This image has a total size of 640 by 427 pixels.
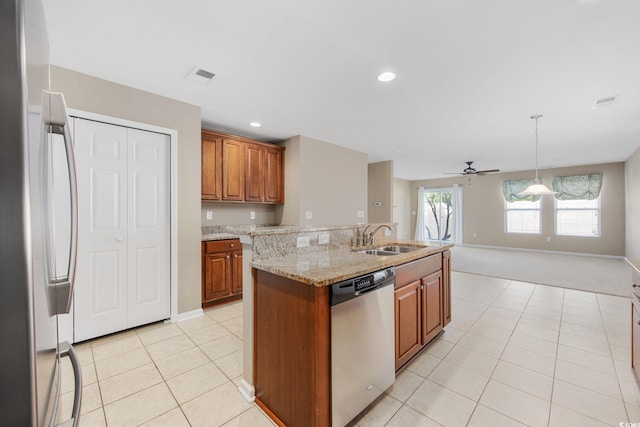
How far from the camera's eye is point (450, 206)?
970cm

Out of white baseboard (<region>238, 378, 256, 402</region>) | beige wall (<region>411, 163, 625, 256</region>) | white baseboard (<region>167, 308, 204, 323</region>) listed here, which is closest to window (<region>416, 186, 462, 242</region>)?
beige wall (<region>411, 163, 625, 256</region>)

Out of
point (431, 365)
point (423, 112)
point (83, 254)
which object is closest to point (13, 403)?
point (431, 365)

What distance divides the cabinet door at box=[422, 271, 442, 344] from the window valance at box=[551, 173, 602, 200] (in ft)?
21.6

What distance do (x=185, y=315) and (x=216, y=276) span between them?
58 centimetres

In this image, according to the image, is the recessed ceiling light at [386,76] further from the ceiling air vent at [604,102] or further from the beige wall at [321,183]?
the ceiling air vent at [604,102]

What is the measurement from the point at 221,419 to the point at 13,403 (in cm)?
154

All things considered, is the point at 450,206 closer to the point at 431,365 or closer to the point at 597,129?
the point at 597,129

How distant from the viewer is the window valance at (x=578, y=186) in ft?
22.6

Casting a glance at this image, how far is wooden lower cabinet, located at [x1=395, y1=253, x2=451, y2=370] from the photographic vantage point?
6.47 feet

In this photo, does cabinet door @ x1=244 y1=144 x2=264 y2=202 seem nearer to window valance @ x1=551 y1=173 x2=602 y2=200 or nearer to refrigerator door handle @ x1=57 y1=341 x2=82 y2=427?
refrigerator door handle @ x1=57 y1=341 x2=82 y2=427

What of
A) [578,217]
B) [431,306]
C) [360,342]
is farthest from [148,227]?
[578,217]

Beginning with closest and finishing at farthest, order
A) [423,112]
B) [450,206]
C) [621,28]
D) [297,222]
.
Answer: [621,28], [423,112], [297,222], [450,206]

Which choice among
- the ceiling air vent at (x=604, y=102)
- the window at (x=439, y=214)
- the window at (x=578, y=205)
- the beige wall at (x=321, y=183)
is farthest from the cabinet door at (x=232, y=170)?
the window at (x=578, y=205)

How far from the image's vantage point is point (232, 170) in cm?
390
